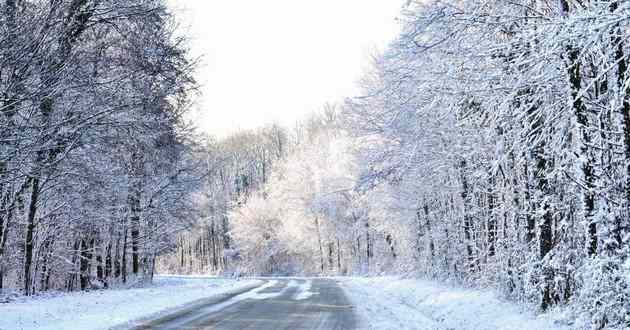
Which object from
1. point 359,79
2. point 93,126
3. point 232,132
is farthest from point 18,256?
point 232,132

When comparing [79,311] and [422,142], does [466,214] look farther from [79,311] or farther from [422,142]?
[79,311]

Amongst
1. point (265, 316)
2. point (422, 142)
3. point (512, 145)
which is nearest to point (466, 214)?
point (422, 142)

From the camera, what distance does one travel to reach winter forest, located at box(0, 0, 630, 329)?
8625 mm

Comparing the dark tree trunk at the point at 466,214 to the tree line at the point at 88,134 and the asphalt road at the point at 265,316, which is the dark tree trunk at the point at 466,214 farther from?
the tree line at the point at 88,134

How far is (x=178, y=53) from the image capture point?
18094 millimetres

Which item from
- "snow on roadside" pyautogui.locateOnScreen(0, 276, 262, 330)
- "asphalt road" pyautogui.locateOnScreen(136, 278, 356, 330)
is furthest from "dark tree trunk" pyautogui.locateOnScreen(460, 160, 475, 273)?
"snow on roadside" pyautogui.locateOnScreen(0, 276, 262, 330)

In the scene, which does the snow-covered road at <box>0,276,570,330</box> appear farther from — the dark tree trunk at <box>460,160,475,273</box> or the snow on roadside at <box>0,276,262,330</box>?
the dark tree trunk at <box>460,160,475,273</box>

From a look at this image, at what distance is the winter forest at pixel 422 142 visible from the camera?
8625 millimetres

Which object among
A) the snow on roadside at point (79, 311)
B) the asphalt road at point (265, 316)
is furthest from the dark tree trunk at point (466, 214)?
the snow on roadside at point (79, 311)

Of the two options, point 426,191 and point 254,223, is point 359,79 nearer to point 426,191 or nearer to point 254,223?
point 426,191

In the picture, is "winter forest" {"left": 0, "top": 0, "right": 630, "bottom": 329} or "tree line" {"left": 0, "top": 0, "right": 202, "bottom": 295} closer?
"winter forest" {"left": 0, "top": 0, "right": 630, "bottom": 329}

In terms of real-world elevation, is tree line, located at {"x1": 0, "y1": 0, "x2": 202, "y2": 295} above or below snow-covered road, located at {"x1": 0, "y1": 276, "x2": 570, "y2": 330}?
above

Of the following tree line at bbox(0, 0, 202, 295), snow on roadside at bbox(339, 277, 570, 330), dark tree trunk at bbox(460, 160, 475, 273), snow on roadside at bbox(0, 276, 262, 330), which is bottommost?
snow on roadside at bbox(339, 277, 570, 330)

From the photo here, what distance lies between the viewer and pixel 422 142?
19.4 m
